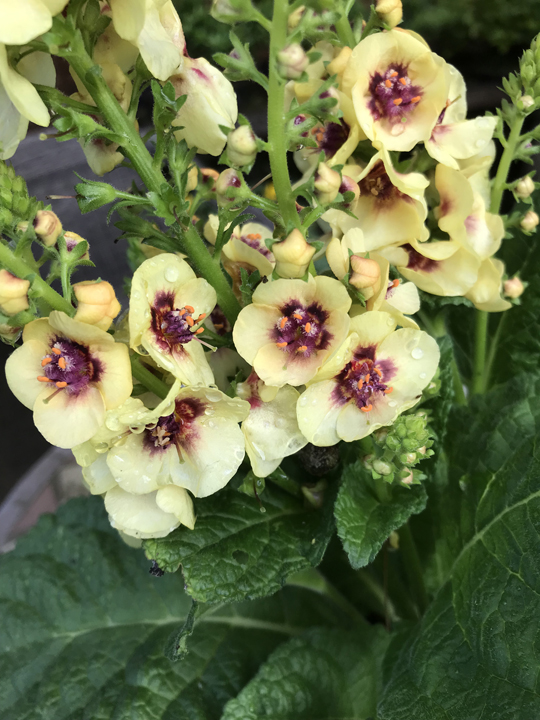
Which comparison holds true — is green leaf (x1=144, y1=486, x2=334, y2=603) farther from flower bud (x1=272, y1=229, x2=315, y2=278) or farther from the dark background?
the dark background

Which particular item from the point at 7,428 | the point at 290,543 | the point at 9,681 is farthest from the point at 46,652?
the point at 7,428

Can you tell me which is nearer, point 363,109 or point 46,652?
point 363,109

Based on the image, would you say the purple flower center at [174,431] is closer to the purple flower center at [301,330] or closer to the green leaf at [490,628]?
the purple flower center at [301,330]

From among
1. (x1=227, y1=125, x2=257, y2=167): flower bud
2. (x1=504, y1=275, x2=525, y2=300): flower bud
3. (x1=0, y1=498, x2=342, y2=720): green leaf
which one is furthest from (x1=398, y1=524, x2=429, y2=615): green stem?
(x1=227, y1=125, x2=257, y2=167): flower bud

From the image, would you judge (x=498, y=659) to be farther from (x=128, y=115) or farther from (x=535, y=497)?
(x=128, y=115)

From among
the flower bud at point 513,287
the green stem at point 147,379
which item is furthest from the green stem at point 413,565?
the green stem at point 147,379
